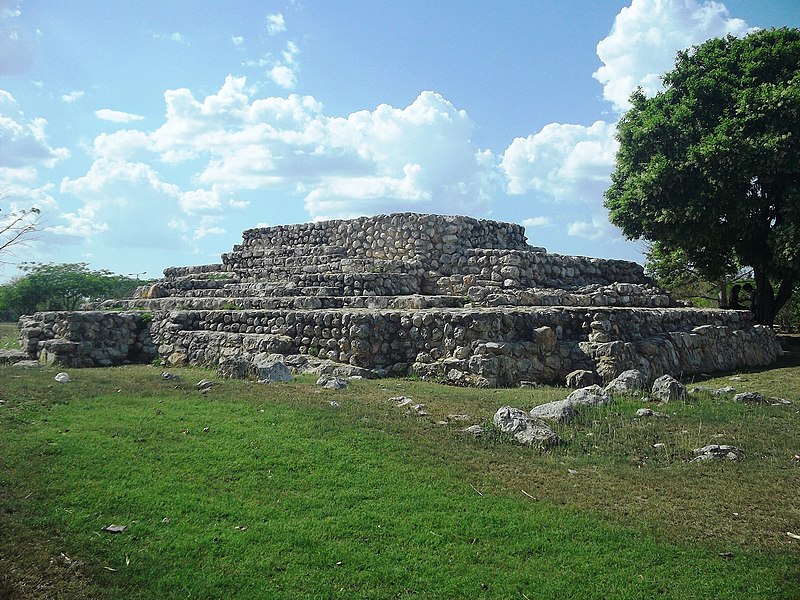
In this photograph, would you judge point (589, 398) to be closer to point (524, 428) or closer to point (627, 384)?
point (627, 384)

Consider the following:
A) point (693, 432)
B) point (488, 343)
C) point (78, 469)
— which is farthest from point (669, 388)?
point (78, 469)

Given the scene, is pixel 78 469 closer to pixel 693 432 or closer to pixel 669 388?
pixel 693 432

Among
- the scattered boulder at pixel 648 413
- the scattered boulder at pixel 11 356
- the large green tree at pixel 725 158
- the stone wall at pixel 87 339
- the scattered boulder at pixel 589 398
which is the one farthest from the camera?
the large green tree at pixel 725 158

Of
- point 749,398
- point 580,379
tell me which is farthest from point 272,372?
point 749,398

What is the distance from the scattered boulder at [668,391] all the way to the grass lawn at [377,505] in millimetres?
827

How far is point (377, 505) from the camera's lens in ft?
18.4

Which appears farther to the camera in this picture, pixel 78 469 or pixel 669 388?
pixel 669 388

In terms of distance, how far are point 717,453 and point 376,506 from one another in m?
4.16

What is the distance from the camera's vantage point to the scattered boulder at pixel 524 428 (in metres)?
7.49

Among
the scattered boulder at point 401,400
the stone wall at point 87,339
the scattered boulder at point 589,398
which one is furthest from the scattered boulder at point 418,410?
the stone wall at point 87,339

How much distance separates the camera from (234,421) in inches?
317

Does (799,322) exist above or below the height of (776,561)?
above

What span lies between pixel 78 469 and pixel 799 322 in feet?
104

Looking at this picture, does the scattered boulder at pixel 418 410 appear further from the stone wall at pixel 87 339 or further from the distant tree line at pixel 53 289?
the distant tree line at pixel 53 289
